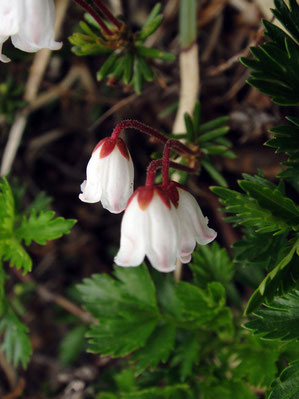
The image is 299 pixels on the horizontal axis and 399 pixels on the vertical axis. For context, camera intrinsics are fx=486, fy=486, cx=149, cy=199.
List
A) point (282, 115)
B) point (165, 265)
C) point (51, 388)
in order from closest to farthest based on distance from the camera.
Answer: point (165, 265) → point (282, 115) → point (51, 388)

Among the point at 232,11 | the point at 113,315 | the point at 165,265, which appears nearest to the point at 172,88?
the point at 232,11

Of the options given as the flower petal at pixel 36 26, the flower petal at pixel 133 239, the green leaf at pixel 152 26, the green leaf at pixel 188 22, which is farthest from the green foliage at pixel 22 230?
the green leaf at pixel 188 22

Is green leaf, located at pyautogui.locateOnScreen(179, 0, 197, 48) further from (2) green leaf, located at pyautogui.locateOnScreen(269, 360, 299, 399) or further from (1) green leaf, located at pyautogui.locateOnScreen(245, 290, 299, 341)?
(2) green leaf, located at pyautogui.locateOnScreen(269, 360, 299, 399)

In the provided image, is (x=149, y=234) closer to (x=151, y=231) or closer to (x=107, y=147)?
(x=151, y=231)

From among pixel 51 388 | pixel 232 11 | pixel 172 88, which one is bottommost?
pixel 51 388

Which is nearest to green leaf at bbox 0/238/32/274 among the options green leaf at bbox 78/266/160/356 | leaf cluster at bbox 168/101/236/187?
green leaf at bbox 78/266/160/356

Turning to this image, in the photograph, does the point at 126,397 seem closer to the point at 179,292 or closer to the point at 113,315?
the point at 113,315
